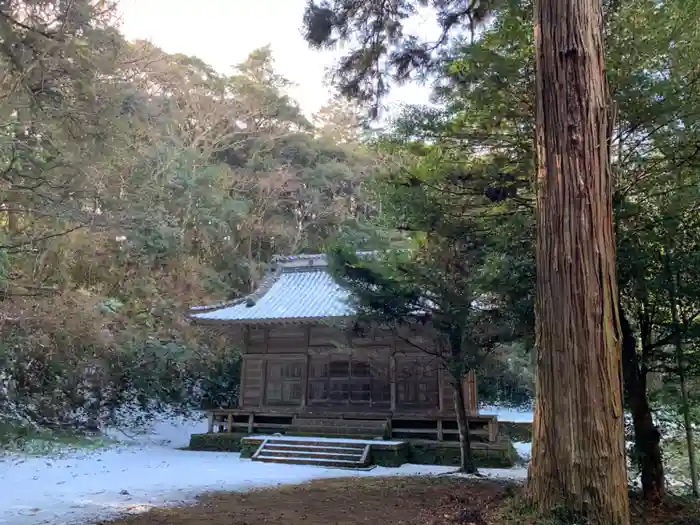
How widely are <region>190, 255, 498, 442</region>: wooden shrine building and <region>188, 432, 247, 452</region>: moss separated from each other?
393mm

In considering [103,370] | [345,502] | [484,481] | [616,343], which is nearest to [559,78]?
[616,343]

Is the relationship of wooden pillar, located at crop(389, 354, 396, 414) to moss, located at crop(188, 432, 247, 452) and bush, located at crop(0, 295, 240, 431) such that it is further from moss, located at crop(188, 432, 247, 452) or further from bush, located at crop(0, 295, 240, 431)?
bush, located at crop(0, 295, 240, 431)

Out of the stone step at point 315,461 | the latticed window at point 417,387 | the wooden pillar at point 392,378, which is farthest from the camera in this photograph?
the wooden pillar at point 392,378

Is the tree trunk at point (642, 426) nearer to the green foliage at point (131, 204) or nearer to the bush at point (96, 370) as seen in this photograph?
the green foliage at point (131, 204)

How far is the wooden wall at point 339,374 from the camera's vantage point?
12.8 metres

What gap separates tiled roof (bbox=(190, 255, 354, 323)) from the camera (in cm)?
1314

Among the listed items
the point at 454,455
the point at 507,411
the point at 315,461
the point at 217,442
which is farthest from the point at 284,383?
the point at 507,411

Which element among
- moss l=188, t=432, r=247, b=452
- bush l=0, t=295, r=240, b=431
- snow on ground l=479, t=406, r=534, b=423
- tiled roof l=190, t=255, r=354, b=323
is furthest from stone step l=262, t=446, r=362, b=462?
snow on ground l=479, t=406, r=534, b=423

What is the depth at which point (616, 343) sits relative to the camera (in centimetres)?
366

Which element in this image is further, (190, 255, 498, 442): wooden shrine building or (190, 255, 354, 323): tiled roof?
(190, 255, 354, 323): tiled roof

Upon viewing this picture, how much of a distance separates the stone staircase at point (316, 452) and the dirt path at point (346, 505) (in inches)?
82.6

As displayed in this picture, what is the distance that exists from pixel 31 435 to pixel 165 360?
5.12m

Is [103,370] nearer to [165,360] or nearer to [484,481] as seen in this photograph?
[165,360]

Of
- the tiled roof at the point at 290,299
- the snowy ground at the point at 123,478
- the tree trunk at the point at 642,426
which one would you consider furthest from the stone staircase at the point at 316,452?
the tree trunk at the point at 642,426
